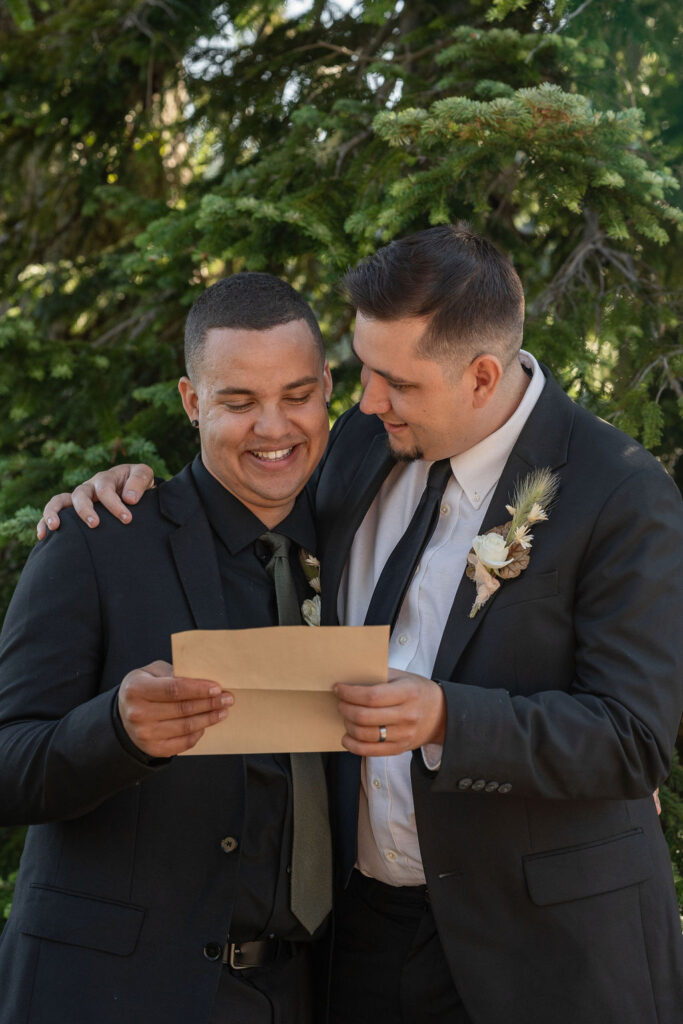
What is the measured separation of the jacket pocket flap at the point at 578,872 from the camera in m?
2.48

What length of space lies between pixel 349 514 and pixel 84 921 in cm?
129

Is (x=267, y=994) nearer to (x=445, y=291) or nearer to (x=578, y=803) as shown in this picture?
(x=578, y=803)

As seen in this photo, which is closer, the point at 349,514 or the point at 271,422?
the point at 271,422

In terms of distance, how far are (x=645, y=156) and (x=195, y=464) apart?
2.22m

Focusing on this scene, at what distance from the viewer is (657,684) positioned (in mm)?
→ 2396

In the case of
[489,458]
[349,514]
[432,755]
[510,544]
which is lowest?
[432,755]

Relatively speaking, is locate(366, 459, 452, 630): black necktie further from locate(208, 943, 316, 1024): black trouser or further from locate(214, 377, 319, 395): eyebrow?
locate(208, 943, 316, 1024): black trouser

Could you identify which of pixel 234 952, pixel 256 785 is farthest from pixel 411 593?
pixel 234 952

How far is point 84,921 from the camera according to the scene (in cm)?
246

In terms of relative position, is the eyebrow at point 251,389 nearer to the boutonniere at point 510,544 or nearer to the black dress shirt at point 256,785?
the black dress shirt at point 256,785

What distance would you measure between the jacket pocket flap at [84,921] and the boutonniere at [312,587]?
85 cm

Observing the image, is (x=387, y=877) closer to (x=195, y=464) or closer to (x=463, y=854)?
(x=463, y=854)

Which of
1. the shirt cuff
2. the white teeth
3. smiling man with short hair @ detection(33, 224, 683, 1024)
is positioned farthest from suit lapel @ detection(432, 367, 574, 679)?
the white teeth

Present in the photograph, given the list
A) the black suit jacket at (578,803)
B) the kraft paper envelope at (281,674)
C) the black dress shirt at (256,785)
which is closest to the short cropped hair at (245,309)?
the black dress shirt at (256,785)
